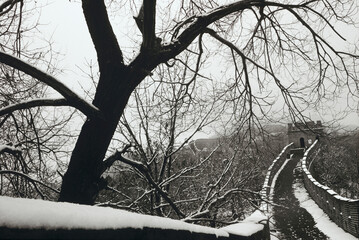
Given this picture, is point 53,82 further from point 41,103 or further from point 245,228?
point 245,228

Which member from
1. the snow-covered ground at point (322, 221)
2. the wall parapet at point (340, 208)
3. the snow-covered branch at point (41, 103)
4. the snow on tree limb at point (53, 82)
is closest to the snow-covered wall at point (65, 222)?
the snow on tree limb at point (53, 82)

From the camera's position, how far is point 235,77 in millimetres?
6707

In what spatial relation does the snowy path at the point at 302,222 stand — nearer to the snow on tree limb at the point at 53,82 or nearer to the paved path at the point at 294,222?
the paved path at the point at 294,222

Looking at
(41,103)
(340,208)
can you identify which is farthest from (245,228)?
(340,208)

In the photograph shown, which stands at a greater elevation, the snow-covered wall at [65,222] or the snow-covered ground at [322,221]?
the snow-covered wall at [65,222]

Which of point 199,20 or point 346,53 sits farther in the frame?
point 346,53

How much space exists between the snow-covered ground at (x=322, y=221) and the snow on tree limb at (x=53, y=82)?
39.6 feet

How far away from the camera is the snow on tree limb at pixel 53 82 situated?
2.76m

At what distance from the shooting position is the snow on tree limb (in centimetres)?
276

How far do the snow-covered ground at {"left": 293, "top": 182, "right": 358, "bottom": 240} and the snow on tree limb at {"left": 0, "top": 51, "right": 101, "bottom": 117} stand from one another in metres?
12.1

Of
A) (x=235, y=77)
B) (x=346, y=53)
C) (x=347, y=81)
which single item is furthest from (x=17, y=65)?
(x=347, y=81)

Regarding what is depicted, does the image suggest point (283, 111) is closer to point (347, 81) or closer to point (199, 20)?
point (347, 81)

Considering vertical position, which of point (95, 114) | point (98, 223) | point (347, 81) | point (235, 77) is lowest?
point (98, 223)

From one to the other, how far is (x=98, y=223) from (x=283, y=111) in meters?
5.49
